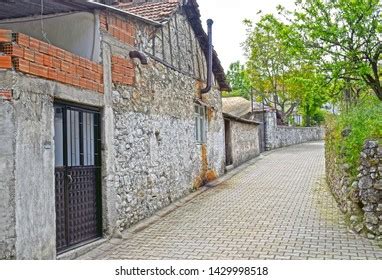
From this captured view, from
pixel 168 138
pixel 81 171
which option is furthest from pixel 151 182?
pixel 81 171

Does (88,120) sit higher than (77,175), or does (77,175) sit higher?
(88,120)

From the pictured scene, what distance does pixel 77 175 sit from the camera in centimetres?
688

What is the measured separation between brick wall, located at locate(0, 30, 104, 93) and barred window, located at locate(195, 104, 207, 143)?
→ 6056 millimetres

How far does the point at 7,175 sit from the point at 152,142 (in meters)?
4.62

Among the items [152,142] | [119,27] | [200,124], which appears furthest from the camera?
[200,124]

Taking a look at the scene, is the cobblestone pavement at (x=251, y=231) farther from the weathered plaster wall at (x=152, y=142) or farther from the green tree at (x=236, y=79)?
the green tree at (x=236, y=79)

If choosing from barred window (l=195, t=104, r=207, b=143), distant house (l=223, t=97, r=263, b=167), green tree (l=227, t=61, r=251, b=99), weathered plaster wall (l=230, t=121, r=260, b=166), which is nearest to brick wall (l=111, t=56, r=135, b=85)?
barred window (l=195, t=104, r=207, b=143)

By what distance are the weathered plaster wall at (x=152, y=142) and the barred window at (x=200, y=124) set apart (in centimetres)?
27

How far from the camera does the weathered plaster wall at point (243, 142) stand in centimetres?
1869

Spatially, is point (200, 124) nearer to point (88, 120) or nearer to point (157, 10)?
point (157, 10)

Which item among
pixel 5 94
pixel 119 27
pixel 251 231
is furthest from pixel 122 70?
pixel 251 231

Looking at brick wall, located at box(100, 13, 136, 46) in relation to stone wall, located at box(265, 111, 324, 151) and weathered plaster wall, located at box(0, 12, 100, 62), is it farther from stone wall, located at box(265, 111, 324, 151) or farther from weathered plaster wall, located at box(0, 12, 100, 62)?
stone wall, located at box(265, 111, 324, 151)

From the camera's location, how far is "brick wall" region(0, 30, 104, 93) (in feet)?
17.6

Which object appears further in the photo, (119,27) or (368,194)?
(119,27)
